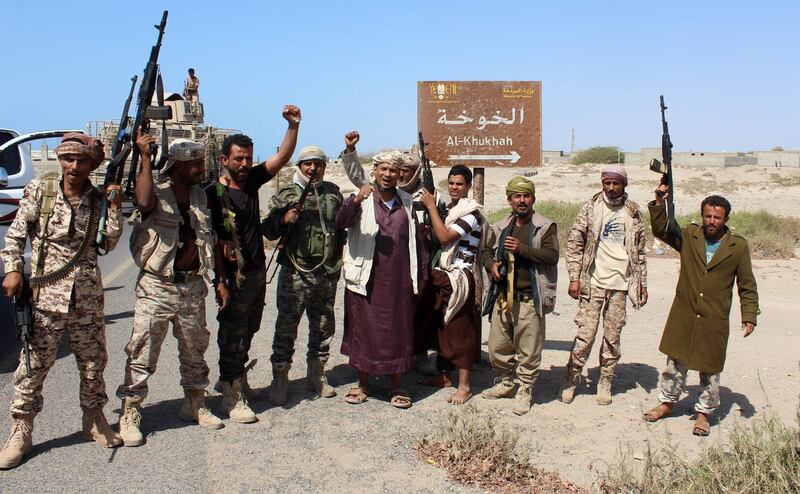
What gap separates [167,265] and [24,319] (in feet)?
2.68

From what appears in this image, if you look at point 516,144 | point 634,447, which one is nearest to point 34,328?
point 634,447

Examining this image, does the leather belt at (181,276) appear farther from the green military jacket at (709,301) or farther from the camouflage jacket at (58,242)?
the green military jacket at (709,301)

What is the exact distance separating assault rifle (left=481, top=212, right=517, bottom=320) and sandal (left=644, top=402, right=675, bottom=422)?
1.36 meters

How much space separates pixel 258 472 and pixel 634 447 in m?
2.42

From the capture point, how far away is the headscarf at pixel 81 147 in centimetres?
411

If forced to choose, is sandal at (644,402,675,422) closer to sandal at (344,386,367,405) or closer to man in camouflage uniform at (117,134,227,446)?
sandal at (344,386,367,405)

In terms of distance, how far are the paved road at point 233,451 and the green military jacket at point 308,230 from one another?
1.05 metres

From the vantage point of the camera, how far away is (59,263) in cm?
416

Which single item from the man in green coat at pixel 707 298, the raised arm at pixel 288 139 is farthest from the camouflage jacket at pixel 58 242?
the man in green coat at pixel 707 298

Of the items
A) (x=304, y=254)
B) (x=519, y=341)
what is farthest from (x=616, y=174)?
(x=304, y=254)

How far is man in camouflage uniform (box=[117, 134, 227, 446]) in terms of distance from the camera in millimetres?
4418

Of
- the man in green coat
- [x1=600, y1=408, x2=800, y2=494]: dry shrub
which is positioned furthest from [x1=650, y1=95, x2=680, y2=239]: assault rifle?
[x1=600, y1=408, x2=800, y2=494]: dry shrub

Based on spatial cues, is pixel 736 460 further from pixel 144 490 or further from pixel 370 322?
pixel 144 490

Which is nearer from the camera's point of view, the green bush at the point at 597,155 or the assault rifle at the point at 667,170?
the assault rifle at the point at 667,170
